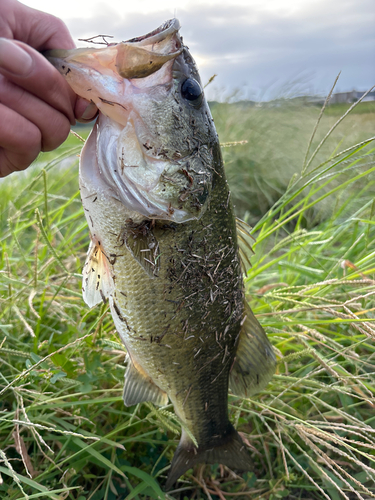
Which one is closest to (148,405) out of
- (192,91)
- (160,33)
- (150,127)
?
(150,127)

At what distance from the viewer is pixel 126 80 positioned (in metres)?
1.08

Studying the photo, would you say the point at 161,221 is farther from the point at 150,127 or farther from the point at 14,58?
the point at 14,58

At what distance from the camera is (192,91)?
1163mm

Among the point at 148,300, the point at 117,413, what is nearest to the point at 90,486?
the point at 117,413

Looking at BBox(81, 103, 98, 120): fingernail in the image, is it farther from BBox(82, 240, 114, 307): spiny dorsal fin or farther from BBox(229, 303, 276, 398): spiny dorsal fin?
BBox(229, 303, 276, 398): spiny dorsal fin

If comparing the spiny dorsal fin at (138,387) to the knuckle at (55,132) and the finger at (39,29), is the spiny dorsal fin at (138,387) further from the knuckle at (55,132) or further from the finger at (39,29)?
the finger at (39,29)

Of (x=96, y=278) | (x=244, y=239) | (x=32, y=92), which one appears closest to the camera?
(x=32, y=92)

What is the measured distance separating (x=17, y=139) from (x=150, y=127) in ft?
1.36

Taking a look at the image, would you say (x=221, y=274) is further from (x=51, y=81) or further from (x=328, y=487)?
(x=328, y=487)

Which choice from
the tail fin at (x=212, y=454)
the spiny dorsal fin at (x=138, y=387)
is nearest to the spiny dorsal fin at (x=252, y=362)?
the tail fin at (x=212, y=454)

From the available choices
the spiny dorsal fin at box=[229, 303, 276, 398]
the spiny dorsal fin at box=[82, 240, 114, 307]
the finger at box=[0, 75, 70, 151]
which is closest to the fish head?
the finger at box=[0, 75, 70, 151]

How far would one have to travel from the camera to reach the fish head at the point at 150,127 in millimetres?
1055

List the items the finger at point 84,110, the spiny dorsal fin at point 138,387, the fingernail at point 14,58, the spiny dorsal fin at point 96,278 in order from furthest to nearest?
1. the spiny dorsal fin at point 138,387
2. the spiny dorsal fin at point 96,278
3. the finger at point 84,110
4. the fingernail at point 14,58

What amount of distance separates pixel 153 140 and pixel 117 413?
51.3 inches
